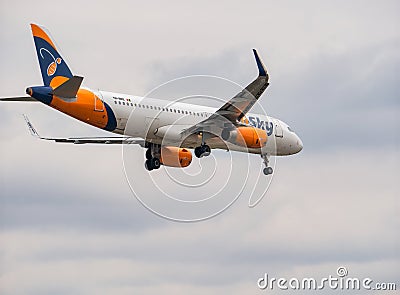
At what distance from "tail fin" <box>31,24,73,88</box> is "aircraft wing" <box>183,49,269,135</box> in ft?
29.3

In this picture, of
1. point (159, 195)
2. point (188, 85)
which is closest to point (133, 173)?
point (159, 195)

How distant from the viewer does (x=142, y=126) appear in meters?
84.8

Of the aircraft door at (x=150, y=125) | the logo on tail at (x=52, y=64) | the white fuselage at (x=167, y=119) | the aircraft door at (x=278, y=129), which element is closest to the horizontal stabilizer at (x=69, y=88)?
the white fuselage at (x=167, y=119)

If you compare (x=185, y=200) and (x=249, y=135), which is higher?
(x=249, y=135)

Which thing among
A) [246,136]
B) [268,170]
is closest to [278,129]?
[268,170]

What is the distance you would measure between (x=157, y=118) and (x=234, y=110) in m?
5.04

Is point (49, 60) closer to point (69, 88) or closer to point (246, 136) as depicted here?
point (69, 88)

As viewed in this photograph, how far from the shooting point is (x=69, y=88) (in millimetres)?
81562

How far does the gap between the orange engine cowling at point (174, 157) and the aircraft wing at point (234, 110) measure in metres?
3.99

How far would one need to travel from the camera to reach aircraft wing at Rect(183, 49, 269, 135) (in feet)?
268

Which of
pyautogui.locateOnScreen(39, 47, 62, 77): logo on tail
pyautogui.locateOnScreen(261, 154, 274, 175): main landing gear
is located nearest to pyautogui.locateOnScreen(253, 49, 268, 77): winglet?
pyautogui.locateOnScreen(261, 154, 274, 175): main landing gear

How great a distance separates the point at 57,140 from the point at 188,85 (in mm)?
14216

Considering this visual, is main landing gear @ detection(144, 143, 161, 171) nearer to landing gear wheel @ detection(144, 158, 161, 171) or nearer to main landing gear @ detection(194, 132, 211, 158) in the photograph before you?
landing gear wheel @ detection(144, 158, 161, 171)

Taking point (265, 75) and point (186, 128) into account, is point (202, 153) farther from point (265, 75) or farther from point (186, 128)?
point (265, 75)
